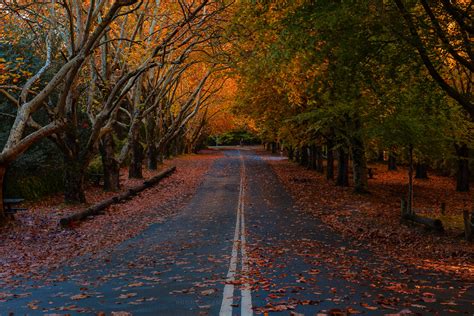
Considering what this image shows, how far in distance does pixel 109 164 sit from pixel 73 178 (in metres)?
5.43

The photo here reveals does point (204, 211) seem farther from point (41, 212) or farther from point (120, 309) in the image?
point (120, 309)

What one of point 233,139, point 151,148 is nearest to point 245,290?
point 151,148

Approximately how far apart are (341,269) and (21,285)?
6.08 metres

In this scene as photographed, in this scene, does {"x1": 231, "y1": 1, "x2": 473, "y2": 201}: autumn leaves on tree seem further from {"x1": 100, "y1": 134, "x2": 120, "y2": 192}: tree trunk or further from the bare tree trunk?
the bare tree trunk

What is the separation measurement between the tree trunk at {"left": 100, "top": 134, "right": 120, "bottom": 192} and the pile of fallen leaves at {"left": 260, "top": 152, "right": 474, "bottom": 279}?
9326 mm

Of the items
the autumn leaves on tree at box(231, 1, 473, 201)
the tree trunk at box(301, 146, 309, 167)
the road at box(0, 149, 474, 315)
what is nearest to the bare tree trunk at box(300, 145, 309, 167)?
the tree trunk at box(301, 146, 309, 167)

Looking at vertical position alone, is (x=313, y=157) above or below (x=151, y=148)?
below

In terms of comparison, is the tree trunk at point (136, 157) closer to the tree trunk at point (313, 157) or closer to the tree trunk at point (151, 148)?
the tree trunk at point (151, 148)

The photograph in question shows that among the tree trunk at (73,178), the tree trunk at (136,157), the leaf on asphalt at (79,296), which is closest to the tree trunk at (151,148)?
the tree trunk at (136,157)

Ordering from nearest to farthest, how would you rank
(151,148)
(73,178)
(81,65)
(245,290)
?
(245,290) → (81,65) → (73,178) → (151,148)

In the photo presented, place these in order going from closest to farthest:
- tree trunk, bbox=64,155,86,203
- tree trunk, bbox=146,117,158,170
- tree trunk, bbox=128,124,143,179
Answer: tree trunk, bbox=64,155,86,203 → tree trunk, bbox=128,124,143,179 → tree trunk, bbox=146,117,158,170

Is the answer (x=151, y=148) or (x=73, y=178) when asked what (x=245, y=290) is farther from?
(x=151, y=148)

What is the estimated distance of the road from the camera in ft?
24.6

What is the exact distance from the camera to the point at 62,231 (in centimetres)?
1639
